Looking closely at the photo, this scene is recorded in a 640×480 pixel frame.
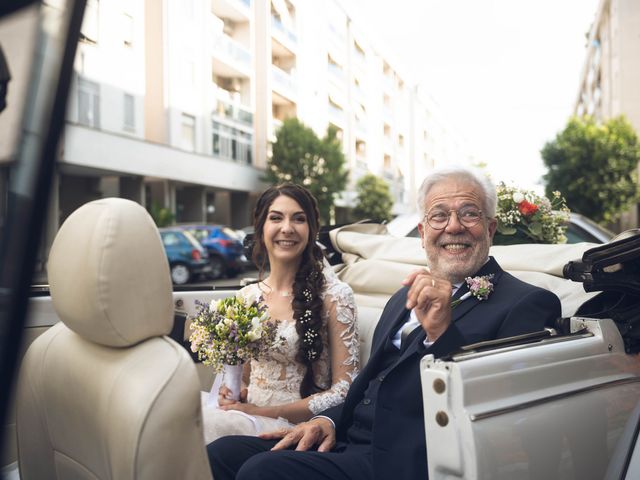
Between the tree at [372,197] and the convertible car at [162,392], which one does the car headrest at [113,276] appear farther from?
the tree at [372,197]

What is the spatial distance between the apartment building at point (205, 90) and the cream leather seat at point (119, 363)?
117 millimetres

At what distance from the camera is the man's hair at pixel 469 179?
2135 millimetres

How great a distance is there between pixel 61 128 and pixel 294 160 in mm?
21414

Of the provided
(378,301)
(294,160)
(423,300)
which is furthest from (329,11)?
(294,160)

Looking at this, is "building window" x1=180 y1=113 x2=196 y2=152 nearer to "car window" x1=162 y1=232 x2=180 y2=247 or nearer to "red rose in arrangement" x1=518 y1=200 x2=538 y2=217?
"car window" x1=162 y1=232 x2=180 y2=247

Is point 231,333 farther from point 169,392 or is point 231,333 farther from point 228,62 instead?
point 228,62

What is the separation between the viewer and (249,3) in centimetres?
181

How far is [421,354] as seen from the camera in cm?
173

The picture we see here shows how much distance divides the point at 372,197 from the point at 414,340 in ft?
112

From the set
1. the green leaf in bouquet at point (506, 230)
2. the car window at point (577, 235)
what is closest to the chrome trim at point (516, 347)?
the green leaf in bouquet at point (506, 230)

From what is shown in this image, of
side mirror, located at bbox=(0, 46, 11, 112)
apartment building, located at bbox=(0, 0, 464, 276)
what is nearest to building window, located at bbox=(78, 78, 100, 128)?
apartment building, located at bbox=(0, 0, 464, 276)

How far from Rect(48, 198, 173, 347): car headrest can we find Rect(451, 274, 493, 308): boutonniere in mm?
998

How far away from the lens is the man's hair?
2.13 metres

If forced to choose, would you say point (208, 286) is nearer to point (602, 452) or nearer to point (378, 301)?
point (378, 301)
